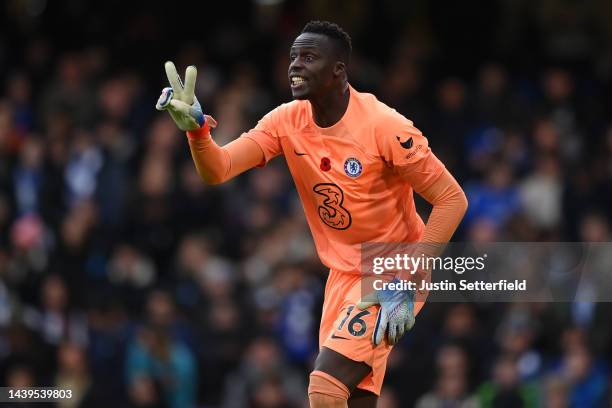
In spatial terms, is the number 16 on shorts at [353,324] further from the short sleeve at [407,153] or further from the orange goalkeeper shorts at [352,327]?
the short sleeve at [407,153]

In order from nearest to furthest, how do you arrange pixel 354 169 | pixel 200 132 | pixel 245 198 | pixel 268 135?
pixel 200 132, pixel 354 169, pixel 268 135, pixel 245 198

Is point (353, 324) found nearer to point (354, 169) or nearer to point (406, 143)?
point (354, 169)

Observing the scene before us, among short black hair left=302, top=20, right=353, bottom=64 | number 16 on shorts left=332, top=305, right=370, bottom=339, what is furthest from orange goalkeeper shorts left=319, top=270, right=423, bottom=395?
short black hair left=302, top=20, right=353, bottom=64

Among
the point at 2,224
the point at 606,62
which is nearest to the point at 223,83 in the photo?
the point at 2,224

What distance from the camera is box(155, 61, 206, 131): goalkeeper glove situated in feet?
23.1

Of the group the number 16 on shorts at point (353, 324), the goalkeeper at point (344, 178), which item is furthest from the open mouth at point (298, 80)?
the number 16 on shorts at point (353, 324)

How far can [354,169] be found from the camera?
7.52 meters

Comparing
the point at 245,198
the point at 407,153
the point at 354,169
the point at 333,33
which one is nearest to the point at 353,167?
the point at 354,169

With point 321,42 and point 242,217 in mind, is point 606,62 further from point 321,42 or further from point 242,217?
point 321,42

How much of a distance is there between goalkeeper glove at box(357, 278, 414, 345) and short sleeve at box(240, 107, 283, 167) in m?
1.03

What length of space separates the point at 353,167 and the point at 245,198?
20.7ft

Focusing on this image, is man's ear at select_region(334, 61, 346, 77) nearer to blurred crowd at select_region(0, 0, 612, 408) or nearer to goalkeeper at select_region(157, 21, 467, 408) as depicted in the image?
goalkeeper at select_region(157, 21, 467, 408)

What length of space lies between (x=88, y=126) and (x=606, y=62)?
582 centimetres

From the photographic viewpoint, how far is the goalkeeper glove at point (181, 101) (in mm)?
7055
